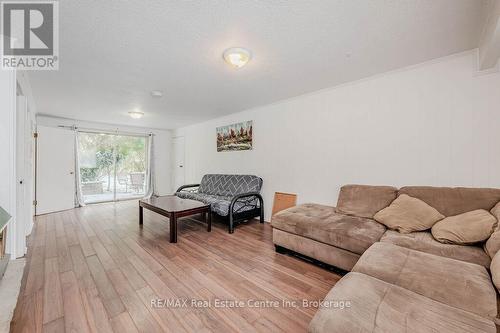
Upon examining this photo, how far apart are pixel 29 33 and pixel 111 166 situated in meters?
4.69

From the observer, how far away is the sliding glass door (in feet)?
17.8

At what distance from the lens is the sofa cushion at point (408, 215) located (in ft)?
6.34

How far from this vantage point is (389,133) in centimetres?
255

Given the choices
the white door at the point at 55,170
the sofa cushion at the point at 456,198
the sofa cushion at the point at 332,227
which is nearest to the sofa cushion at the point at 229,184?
the sofa cushion at the point at 332,227

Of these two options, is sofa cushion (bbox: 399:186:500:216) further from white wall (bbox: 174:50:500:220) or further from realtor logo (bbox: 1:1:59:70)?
realtor logo (bbox: 1:1:59:70)

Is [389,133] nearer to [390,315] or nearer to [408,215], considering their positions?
[408,215]

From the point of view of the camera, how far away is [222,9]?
4.92 ft

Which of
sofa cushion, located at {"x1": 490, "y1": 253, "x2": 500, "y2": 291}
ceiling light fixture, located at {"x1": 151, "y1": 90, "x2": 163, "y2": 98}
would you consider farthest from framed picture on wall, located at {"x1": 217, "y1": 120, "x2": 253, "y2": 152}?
sofa cushion, located at {"x1": 490, "y1": 253, "x2": 500, "y2": 291}

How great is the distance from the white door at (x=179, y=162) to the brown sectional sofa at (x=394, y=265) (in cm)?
473

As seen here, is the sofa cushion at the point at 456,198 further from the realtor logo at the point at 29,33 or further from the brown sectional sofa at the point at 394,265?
the realtor logo at the point at 29,33

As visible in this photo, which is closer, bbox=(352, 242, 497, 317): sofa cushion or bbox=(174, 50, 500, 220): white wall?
bbox=(352, 242, 497, 317): sofa cushion

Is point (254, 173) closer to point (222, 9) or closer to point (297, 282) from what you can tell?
point (297, 282)

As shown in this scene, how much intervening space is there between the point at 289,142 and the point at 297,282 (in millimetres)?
2292

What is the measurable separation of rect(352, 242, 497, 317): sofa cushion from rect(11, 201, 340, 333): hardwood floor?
2.04ft
